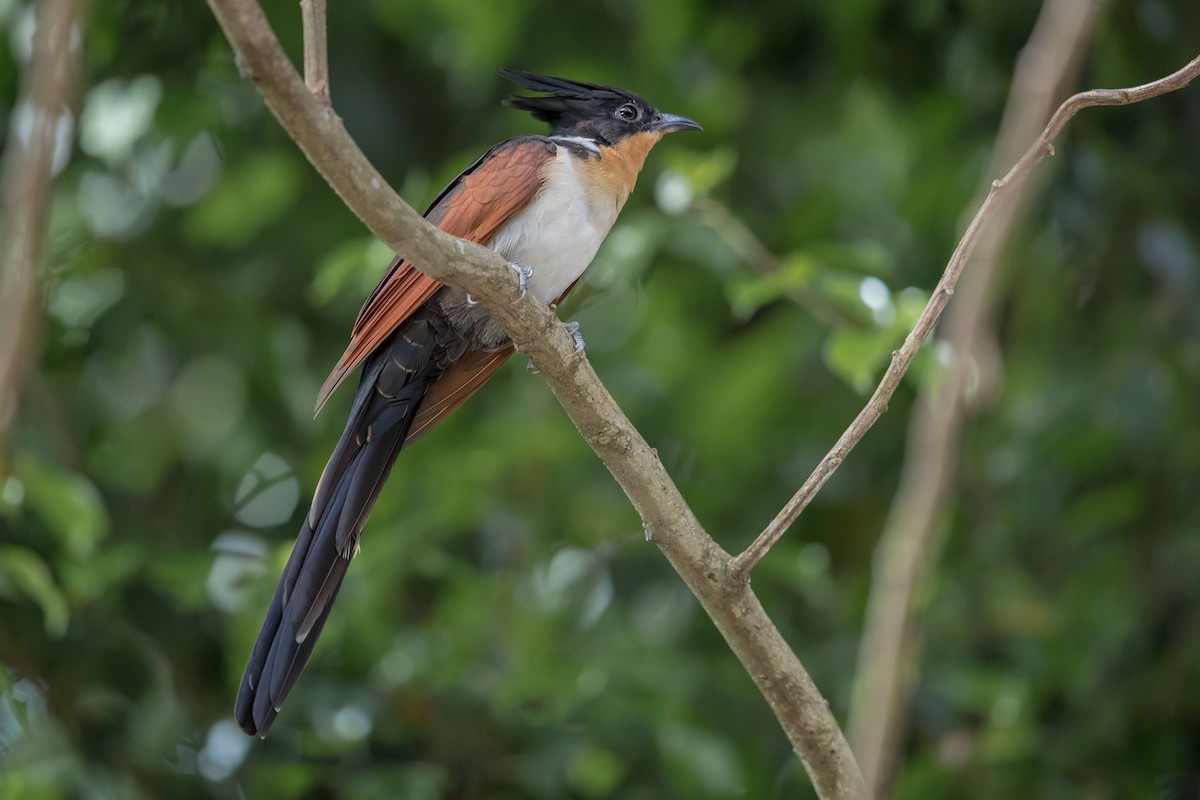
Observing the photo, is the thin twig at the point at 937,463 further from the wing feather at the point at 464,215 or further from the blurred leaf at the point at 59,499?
the blurred leaf at the point at 59,499

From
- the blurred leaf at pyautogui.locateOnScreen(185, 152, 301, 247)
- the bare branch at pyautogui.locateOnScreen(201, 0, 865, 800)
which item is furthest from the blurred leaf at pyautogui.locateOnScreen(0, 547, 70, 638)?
the bare branch at pyautogui.locateOnScreen(201, 0, 865, 800)

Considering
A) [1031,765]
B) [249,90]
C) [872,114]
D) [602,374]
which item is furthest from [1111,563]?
[249,90]

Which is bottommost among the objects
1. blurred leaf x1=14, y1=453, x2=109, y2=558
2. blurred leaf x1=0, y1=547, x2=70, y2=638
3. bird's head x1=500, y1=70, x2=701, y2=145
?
blurred leaf x1=0, y1=547, x2=70, y2=638

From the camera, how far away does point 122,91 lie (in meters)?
4.04

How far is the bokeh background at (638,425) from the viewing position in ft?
11.5

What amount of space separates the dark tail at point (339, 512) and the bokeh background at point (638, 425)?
48 centimetres

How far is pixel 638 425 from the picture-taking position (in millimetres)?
4211

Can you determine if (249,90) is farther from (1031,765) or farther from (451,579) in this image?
(1031,765)

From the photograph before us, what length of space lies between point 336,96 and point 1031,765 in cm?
287

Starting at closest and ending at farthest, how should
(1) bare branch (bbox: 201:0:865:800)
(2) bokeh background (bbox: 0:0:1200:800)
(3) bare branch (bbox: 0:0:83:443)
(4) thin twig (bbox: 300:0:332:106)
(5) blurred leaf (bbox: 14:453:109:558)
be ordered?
(3) bare branch (bbox: 0:0:83:443) → (4) thin twig (bbox: 300:0:332:106) → (1) bare branch (bbox: 201:0:865:800) → (5) blurred leaf (bbox: 14:453:109:558) → (2) bokeh background (bbox: 0:0:1200:800)

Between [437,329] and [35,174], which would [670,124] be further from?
[35,174]

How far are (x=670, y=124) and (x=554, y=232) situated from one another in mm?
733

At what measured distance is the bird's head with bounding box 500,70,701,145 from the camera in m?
3.53

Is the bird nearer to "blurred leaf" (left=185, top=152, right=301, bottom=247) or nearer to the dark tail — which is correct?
the dark tail
